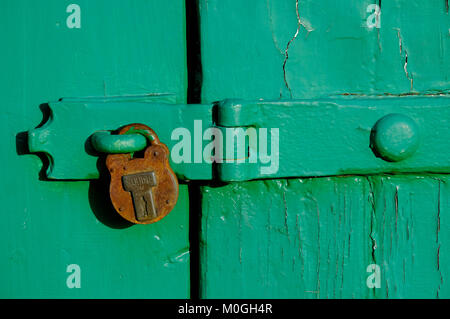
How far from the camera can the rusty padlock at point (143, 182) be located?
0.56 m

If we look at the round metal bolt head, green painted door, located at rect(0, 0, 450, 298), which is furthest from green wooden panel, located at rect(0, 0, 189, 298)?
the round metal bolt head

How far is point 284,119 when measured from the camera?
1.86 feet

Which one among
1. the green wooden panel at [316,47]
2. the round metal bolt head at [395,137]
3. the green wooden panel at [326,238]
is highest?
the green wooden panel at [316,47]

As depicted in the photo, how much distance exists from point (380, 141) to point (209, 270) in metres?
0.30

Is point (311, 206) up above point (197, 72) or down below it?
below

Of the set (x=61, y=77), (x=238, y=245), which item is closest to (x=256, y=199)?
(x=238, y=245)

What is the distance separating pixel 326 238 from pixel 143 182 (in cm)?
28

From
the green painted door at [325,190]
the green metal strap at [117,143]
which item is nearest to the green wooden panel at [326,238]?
the green painted door at [325,190]

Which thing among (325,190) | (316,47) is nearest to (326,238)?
(325,190)

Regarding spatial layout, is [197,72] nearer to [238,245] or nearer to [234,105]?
[234,105]

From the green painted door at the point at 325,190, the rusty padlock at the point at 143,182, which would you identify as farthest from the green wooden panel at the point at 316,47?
the rusty padlock at the point at 143,182

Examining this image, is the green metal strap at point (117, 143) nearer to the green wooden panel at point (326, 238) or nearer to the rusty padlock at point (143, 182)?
the rusty padlock at point (143, 182)

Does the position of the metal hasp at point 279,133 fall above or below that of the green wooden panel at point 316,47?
below

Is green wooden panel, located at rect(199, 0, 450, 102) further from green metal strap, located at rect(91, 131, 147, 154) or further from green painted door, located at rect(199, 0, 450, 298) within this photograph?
green metal strap, located at rect(91, 131, 147, 154)
